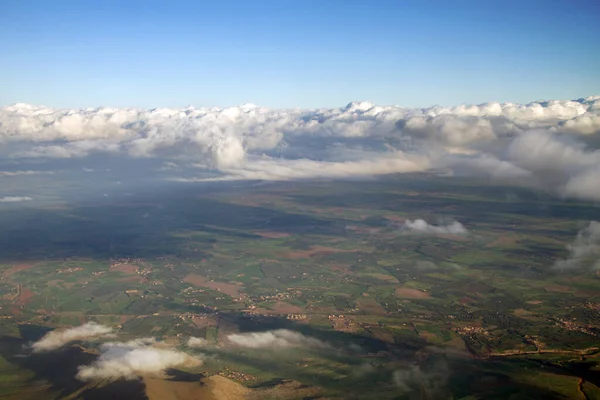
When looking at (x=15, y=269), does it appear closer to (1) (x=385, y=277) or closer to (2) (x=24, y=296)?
(2) (x=24, y=296)

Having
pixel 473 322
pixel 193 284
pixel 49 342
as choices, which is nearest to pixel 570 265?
pixel 473 322

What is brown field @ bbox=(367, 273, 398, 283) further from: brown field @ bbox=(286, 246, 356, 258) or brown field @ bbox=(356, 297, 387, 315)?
brown field @ bbox=(286, 246, 356, 258)

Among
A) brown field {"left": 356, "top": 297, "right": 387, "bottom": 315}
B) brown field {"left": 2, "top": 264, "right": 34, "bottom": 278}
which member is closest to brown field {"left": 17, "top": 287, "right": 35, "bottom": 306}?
brown field {"left": 2, "top": 264, "right": 34, "bottom": 278}

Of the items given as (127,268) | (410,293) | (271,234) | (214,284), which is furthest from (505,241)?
(127,268)

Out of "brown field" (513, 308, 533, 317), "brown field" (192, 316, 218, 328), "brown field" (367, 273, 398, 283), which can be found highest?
"brown field" (513, 308, 533, 317)

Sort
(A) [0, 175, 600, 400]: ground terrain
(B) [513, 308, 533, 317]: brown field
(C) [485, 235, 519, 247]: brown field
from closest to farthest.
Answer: (A) [0, 175, 600, 400]: ground terrain, (B) [513, 308, 533, 317]: brown field, (C) [485, 235, 519, 247]: brown field

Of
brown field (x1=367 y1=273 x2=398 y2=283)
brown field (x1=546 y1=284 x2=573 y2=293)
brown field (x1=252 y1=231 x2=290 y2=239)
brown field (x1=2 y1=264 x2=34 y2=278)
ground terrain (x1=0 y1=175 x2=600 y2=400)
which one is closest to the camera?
ground terrain (x1=0 y1=175 x2=600 y2=400)

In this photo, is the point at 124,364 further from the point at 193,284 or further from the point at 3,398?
the point at 193,284
